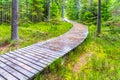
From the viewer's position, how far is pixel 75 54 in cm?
805

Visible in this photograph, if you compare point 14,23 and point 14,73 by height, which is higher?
point 14,23

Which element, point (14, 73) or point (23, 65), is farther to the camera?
point (23, 65)

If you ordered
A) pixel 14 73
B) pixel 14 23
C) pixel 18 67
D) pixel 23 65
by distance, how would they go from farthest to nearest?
pixel 14 23, pixel 23 65, pixel 18 67, pixel 14 73

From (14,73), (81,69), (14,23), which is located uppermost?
(14,23)

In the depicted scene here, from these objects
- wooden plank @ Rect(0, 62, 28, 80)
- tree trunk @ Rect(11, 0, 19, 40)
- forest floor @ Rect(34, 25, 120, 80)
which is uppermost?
tree trunk @ Rect(11, 0, 19, 40)

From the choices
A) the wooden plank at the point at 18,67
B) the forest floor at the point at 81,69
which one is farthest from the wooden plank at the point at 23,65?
the forest floor at the point at 81,69

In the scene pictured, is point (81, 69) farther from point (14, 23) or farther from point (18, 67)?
point (14, 23)

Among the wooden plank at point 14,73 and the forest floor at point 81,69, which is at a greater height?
the wooden plank at point 14,73

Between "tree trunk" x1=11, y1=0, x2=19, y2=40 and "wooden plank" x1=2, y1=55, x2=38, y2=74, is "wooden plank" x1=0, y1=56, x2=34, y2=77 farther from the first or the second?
"tree trunk" x1=11, y1=0, x2=19, y2=40

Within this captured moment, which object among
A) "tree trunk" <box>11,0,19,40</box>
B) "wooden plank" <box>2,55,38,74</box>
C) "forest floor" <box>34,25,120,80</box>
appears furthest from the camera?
"tree trunk" <box>11,0,19,40</box>

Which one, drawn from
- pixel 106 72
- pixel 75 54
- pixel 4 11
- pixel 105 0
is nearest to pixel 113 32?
pixel 75 54

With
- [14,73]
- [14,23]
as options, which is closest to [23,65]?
[14,73]

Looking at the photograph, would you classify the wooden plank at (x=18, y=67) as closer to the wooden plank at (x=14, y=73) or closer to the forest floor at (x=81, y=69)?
the wooden plank at (x=14, y=73)

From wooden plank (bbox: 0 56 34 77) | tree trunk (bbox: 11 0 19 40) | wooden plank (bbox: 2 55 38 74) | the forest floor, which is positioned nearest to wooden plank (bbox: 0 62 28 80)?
wooden plank (bbox: 0 56 34 77)
